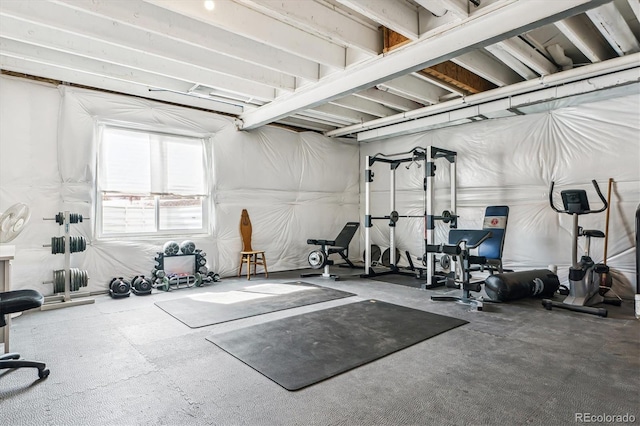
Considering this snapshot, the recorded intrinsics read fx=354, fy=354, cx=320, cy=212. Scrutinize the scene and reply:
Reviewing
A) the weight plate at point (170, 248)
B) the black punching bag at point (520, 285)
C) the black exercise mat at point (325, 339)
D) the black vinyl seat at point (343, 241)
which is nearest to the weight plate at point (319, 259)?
the black vinyl seat at point (343, 241)

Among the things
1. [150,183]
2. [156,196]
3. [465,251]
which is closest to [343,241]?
[465,251]

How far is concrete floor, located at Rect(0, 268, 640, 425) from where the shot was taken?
74.9 inches

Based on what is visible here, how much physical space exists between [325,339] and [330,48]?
299 centimetres

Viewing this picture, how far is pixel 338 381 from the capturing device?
7.50 feet

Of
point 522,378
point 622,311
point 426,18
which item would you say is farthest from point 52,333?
point 622,311

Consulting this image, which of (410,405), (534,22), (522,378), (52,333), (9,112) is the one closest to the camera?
(410,405)

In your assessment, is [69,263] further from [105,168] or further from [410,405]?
[410,405]

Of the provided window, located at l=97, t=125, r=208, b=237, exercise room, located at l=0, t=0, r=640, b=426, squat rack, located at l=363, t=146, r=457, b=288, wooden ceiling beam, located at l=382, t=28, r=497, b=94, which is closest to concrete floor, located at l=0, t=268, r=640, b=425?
exercise room, located at l=0, t=0, r=640, b=426

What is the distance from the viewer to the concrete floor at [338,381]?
190cm

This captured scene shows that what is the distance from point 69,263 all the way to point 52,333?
1.45 m

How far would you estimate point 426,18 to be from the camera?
323cm

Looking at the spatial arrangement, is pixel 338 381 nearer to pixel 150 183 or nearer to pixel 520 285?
pixel 520 285

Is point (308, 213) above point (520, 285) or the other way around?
above

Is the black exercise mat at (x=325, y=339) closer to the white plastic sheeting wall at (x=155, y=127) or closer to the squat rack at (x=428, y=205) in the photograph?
the squat rack at (x=428, y=205)
